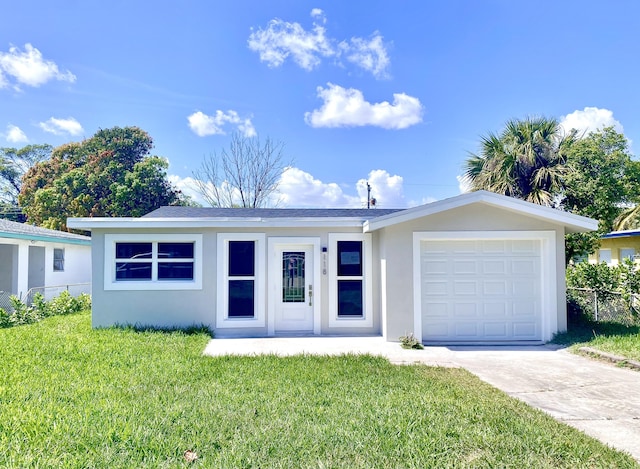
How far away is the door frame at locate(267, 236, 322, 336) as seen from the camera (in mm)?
9469

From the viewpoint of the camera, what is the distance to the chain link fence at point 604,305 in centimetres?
924

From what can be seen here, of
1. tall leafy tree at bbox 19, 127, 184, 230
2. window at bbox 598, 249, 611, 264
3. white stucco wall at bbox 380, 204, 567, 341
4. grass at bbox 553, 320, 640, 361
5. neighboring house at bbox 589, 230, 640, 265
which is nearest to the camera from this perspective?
grass at bbox 553, 320, 640, 361

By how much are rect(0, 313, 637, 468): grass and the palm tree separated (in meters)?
7.71

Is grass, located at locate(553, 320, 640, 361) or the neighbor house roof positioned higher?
the neighbor house roof

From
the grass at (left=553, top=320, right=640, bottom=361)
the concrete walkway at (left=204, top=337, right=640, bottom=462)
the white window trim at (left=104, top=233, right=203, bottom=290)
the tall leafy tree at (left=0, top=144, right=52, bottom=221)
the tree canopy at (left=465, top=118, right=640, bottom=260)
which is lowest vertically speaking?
the concrete walkway at (left=204, top=337, right=640, bottom=462)

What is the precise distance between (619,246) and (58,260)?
72.9 feet

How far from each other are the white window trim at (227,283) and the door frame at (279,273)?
5.9 inches

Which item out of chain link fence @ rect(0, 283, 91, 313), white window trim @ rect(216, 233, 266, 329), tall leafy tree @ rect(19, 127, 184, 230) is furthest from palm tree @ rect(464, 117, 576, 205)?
tall leafy tree @ rect(19, 127, 184, 230)

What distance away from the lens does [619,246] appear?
15.3 meters

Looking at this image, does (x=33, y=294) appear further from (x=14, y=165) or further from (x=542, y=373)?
(x=14, y=165)

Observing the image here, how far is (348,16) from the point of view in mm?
13945

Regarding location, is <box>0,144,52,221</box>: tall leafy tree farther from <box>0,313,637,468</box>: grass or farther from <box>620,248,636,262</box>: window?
<box>620,248,636,262</box>: window

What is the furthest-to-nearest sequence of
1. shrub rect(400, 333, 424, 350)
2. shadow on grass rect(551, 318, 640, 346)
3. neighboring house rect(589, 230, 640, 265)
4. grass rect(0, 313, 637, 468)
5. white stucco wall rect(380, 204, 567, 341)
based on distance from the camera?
neighboring house rect(589, 230, 640, 265), white stucco wall rect(380, 204, 567, 341), shadow on grass rect(551, 318, 640, 346), shrub rect(400, 333, 424, 350), grass rect(0, 313, 637, 468)

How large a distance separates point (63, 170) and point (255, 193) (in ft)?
45.6
